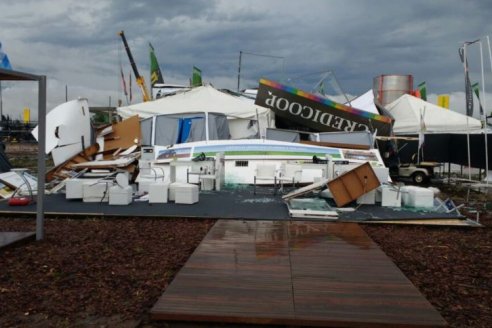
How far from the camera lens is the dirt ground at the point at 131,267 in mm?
4137

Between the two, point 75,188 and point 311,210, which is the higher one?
point 75,188

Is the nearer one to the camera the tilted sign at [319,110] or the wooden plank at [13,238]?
the wooden plank at [13,238]

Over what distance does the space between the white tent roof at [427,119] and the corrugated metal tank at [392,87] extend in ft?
19.9

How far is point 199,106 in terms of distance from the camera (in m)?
19.5

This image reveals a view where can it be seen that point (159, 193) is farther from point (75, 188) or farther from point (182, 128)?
point (182, 128)

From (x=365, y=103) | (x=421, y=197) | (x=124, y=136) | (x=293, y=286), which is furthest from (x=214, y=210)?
(x=365, y=103)

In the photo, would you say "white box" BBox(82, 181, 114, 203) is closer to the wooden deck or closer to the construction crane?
the wooden deck

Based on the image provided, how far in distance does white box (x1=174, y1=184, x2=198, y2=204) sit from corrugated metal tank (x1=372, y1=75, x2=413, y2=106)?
22872mm

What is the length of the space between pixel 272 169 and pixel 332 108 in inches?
298

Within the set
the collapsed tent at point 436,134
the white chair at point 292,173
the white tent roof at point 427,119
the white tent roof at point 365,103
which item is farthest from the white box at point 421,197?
the white tent roof at point 427,119

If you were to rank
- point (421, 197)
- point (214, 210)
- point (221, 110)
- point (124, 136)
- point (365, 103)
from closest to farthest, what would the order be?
point (214, 210) < point (421, 197) < point (124, 136) < point (221, 110) < point (365, 103)

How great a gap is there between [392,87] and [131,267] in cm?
2811

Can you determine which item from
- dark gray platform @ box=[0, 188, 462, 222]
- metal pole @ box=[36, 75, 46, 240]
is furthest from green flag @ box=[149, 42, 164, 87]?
metal pole @ box=[36, 75, 46, 240]

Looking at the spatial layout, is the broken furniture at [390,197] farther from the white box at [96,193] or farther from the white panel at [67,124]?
the white panel at [67,124]
